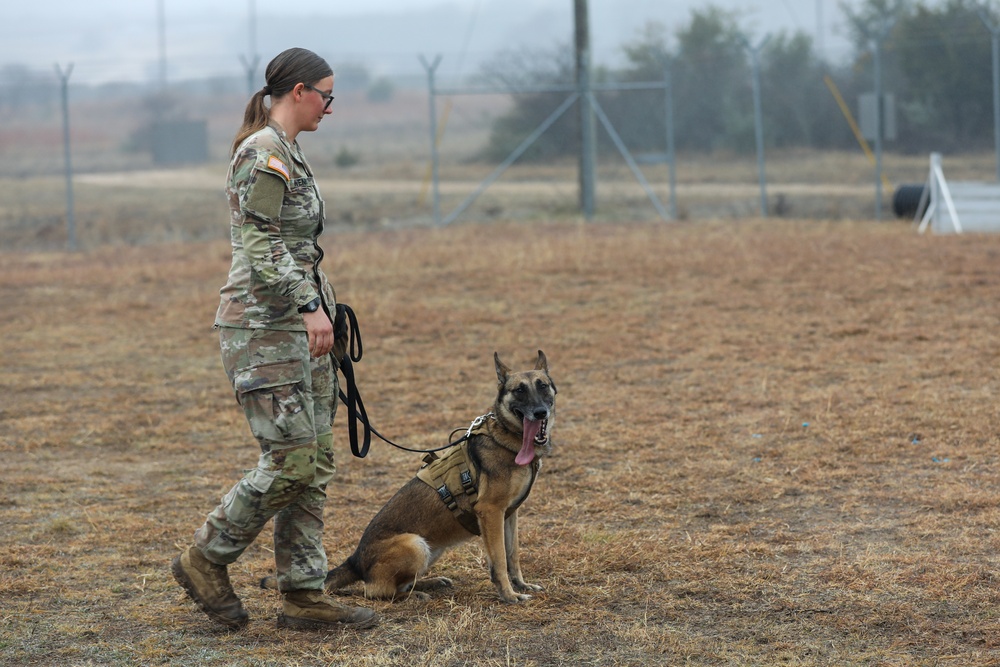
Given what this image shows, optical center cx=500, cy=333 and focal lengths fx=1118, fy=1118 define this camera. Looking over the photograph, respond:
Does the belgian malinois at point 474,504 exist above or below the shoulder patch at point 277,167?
below

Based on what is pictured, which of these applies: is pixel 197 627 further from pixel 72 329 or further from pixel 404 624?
pixel 72 329

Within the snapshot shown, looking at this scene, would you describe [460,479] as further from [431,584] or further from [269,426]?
[269,426]

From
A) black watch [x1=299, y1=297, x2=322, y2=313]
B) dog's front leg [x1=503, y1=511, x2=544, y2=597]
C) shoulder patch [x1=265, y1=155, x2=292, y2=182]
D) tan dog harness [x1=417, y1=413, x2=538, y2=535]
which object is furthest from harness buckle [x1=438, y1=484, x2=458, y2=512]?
shoulder patch [x1=265, y1=155, x2=292, y2=182]

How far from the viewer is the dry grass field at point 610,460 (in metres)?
4.02

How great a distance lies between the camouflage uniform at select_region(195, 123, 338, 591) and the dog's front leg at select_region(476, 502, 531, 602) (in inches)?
27.9

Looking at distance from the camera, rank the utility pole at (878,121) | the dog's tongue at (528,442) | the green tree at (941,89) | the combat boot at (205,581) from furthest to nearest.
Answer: the green tree at (941,89) → the utility pole at (878,121) → the dog's tongue at (528,442) → the combat boot at (205,581)

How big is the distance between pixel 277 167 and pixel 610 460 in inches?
126

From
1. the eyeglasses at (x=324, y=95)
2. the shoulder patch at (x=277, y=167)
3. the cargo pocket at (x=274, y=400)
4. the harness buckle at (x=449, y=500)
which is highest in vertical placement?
the eyeglasses at (x=324, y=95)

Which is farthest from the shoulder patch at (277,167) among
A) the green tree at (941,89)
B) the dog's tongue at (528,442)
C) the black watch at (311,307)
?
the green tree at (941,89)

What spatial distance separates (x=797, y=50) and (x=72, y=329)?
18275 millimetres

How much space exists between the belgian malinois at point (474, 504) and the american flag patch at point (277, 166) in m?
1.08

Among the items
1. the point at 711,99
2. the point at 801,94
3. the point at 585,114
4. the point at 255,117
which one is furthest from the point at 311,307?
the point at 801,94

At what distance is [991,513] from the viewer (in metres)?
5.06

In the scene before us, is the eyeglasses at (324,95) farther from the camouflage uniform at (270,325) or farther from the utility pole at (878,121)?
the utility pole at (878,121)
